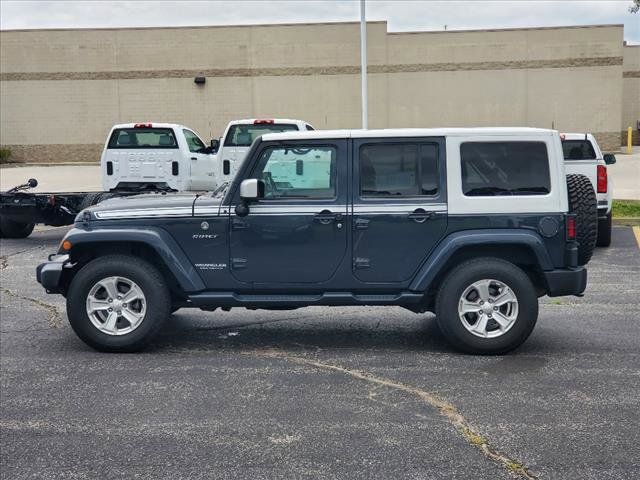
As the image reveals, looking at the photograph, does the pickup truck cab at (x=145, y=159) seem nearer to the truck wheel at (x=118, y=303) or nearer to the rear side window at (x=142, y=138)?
the rear side window at (x=142, y=138)

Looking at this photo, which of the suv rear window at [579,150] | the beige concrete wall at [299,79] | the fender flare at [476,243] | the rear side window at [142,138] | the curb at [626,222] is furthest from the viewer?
the beige concrete wall at [299,79]

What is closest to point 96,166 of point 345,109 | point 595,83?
point 345,109

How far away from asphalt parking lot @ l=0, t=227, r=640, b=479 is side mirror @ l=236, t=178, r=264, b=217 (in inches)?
47.6

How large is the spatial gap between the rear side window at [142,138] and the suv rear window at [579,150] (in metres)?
A: 7.44

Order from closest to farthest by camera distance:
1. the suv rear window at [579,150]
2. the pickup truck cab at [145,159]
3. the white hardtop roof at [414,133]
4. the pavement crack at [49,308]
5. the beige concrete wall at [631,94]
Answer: the white hardtop roof at [414,133] → the pavement crack at [49,308] → the suv rear window at [579,150] → the pickup truck cab at [145,159] → the beige concrete wall at [631,94]

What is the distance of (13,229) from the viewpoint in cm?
1578

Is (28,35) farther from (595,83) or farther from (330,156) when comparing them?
(330,156)

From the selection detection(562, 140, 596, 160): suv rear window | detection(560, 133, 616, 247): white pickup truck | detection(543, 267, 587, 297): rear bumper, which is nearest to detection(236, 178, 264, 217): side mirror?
detection(543, 267, 587, 297): rear bumper

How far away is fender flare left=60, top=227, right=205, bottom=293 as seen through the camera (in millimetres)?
6910

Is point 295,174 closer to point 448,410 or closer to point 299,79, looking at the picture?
point 448,410

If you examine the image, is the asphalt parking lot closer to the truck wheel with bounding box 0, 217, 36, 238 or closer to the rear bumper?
the rear bumper

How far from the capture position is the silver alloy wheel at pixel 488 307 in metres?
6.79

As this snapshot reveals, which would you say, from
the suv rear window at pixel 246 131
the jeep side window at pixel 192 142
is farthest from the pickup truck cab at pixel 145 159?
the suv rear window at pixel 246 131

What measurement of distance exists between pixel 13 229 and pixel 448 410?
1229 cm
